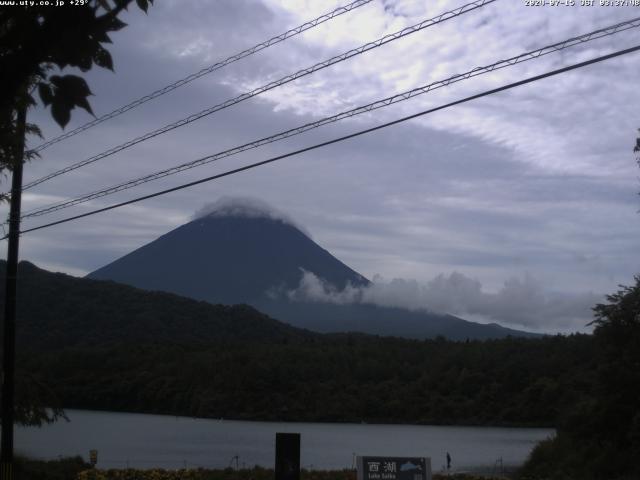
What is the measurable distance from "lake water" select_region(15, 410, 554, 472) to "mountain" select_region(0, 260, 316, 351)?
13.4m

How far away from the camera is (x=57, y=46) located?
3.63m

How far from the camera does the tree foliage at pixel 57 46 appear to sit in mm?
3613

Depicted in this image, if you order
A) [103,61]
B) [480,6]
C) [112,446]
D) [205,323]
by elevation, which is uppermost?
[205,323]

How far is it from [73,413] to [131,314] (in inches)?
1283

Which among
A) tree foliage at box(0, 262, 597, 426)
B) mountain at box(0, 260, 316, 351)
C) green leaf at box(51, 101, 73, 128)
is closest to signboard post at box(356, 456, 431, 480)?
green leaf at box(51, 101, 73, 128)

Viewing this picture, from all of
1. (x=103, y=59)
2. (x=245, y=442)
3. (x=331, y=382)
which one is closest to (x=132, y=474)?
(x=103, y=59)

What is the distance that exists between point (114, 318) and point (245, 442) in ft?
163

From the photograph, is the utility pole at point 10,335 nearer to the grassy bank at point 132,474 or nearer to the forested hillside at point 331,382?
the grassy bank at point 132,474

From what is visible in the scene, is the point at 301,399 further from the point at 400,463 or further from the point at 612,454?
the point at 400,463

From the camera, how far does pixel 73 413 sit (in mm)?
75875

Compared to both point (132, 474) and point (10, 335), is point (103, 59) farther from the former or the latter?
point (132, 474)

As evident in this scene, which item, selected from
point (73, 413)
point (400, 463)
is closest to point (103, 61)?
point (400, 463)

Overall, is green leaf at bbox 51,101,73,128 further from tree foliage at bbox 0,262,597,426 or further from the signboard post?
tree foliage at bbox 0,262,597,426

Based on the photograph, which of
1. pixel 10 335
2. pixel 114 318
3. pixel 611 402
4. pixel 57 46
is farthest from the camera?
pixel 114 318
